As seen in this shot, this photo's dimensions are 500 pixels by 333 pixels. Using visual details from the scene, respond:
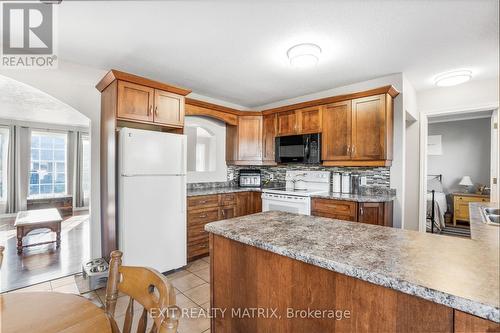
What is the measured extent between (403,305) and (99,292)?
2636mm

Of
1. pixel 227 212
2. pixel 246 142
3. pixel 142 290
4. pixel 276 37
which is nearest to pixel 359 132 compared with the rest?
pixel 276 37

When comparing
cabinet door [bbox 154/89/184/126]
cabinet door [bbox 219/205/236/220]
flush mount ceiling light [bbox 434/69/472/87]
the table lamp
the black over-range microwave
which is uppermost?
flush mount ceiling light [bbox 434/69/472/87]

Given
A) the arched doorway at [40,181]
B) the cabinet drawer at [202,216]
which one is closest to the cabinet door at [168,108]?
the arched doorway at [40,181]

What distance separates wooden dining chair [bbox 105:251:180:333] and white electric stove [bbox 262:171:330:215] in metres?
2.53

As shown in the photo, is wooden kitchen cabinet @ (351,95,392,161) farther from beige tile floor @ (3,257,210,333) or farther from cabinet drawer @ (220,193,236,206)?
beige tile floor @ (3,257,210,333)

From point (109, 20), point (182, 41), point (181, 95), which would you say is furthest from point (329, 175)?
point (109, 20)

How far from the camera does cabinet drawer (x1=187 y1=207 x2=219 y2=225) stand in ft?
10.1

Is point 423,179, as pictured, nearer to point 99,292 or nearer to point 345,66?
point 345,66

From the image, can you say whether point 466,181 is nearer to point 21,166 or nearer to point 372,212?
point 372,212

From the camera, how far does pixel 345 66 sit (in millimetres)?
2736

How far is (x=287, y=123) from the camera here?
387 cm

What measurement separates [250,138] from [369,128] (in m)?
1.90

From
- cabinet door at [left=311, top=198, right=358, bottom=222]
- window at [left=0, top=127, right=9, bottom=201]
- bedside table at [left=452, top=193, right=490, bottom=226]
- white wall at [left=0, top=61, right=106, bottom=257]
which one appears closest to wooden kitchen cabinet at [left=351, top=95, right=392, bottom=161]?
cabinet door at [left=311, top=198, right=358, bottom=222]

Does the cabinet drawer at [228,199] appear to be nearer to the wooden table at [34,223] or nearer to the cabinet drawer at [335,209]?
the cabinet drawer at [335,209]
